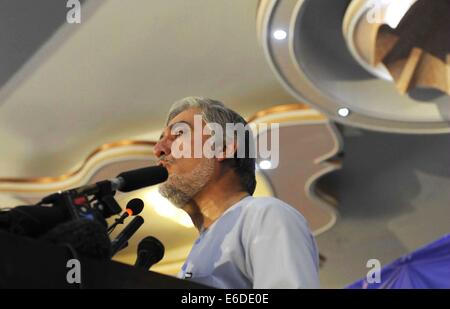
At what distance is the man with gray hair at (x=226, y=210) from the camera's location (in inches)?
47.8

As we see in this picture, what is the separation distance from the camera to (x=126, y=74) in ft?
17.7

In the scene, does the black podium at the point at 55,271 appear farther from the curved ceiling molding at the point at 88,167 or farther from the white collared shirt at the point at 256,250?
the curved ceiling molding at the point at 88,167

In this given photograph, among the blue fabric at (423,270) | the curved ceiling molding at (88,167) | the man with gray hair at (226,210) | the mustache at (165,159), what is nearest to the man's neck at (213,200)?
the man with gray hair at (226,210)

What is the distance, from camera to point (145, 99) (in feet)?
18.8

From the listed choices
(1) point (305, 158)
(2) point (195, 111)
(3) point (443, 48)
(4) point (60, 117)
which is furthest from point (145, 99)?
(2) point (195, 111)

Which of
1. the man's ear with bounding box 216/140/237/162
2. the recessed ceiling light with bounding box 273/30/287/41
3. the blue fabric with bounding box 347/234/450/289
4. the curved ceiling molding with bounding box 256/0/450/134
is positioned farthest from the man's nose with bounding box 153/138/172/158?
the recessed ceiling light with bounding box 273/30/287/41

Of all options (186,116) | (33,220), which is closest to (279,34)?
(186,116)

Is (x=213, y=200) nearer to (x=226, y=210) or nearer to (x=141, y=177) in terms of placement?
(x=226, y=210)

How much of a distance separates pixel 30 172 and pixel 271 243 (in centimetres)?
574

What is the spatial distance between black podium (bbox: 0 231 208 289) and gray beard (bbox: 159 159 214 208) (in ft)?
1.76

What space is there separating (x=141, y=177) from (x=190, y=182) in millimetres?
236

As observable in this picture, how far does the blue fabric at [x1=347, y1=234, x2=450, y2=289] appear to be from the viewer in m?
3.99
